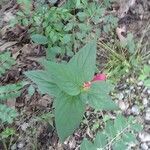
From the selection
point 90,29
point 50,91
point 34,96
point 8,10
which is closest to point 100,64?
point 90,29

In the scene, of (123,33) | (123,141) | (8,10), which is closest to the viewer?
(123,141)

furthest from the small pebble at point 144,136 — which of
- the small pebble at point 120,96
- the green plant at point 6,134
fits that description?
the green plant at point 6,134

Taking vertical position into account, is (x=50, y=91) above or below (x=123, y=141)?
above

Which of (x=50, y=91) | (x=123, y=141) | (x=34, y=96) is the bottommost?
(x=34, y=96)

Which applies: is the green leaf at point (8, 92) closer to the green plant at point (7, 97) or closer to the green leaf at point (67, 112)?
the green plant at point (7, 97)

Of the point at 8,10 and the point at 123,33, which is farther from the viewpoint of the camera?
the point at 8,10

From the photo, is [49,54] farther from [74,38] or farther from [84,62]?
[84,62]
